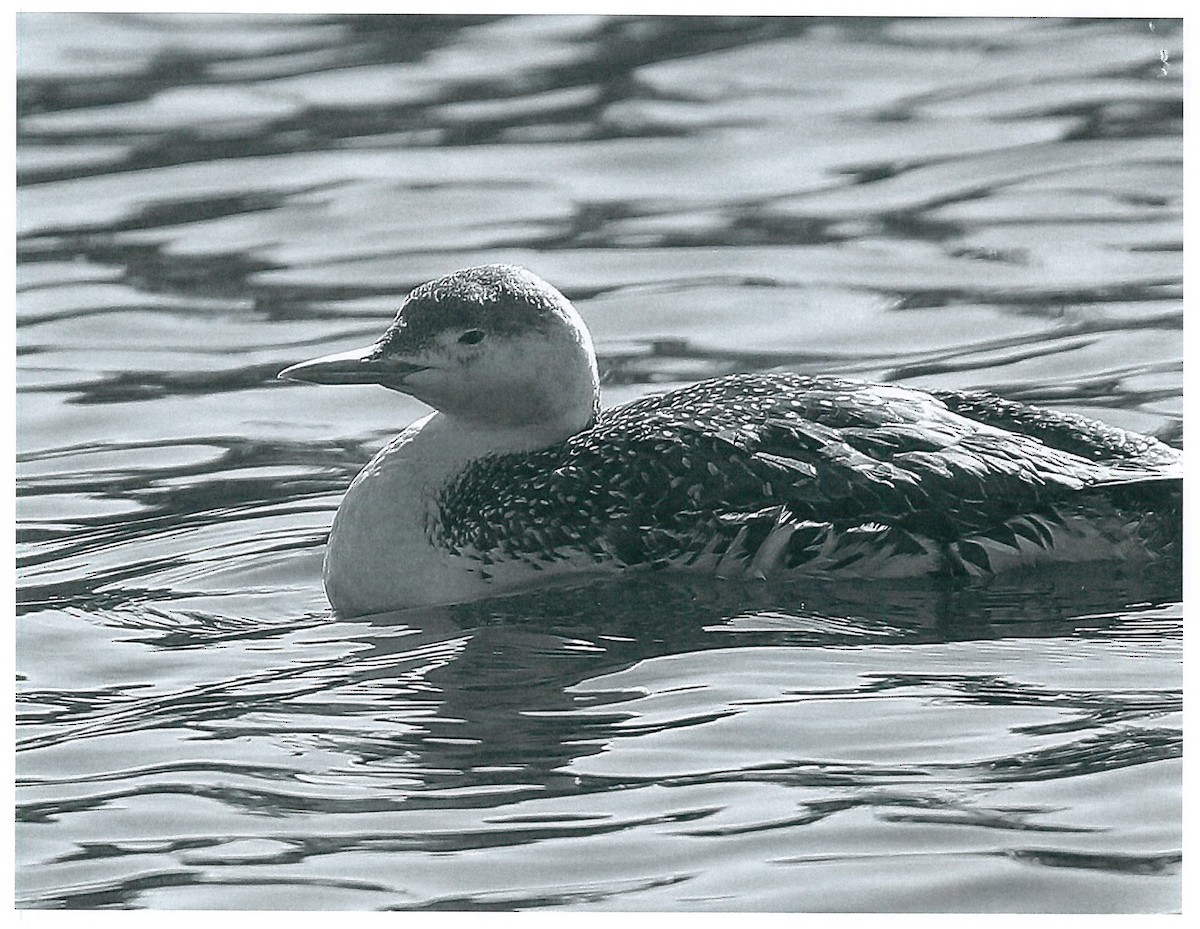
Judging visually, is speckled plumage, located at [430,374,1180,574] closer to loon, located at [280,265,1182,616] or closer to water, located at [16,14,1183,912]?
loon, located at [280,265,1182,616]

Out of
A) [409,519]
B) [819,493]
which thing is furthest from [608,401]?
[819,493]

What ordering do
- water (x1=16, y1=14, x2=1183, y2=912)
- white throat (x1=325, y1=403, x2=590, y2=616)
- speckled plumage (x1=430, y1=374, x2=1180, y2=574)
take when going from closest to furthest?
1. water (x1=16, y1=14, x2=1183, y2=912)
2. speckled plumage (x1=430, y1=374, x2=1180, y2=574)
3. white throat (x1=325, y1=403, x2=590, y2=616)

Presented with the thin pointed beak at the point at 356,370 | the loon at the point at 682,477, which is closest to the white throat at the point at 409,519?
the loon at the point at 682,477

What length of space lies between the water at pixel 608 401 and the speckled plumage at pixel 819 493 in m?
0.12

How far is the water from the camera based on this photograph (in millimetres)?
5375

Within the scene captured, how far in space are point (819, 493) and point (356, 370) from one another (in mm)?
1173

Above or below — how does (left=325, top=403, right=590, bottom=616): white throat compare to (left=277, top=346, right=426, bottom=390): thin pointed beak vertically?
below

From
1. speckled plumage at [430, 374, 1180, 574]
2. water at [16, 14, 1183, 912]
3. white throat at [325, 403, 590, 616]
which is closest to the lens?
water at [16, 14, 1183, 912]

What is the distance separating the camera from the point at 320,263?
28.9 ft

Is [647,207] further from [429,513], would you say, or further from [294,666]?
[294,666]

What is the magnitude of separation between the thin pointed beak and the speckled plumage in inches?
15.3

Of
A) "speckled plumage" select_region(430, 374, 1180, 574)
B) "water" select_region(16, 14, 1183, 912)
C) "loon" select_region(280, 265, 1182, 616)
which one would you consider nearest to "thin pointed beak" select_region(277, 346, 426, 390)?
"loon" select_region(280, 265, 1182, 616)

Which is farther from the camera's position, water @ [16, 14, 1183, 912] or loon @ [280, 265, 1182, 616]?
loon @ [280, 265, 1182, 616]

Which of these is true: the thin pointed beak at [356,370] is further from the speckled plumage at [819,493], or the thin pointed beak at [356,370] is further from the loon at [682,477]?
the speckled plumage at [819,493]
